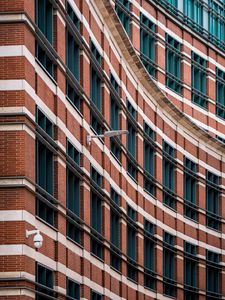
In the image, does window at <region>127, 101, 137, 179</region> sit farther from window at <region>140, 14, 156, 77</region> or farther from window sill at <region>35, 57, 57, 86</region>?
window sill at <region>35, 57, 57, 86</region>

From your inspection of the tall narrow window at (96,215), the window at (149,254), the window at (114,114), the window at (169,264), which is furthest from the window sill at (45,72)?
the window at (169,264)

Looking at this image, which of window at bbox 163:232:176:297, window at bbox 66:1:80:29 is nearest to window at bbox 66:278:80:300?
window at bbox 66:1:80:29

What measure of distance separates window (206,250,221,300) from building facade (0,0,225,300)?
172 millimetres

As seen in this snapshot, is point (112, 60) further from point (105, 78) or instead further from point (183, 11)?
point (183, 11)

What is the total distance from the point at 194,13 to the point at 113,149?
77.2ft

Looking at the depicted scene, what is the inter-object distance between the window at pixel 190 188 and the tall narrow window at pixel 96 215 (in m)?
22.5

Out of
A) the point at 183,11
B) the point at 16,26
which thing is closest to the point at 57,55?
the point at 16,26

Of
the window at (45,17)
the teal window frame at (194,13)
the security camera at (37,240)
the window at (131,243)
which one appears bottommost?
the security camera at (37,240)

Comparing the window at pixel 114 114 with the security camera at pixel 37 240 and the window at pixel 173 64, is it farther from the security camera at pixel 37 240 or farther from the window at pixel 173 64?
the security camera at pixel 37 240

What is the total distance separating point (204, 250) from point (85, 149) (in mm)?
30938

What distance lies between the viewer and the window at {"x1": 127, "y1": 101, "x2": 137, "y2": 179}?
77875mm

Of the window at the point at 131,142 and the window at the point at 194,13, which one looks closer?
the window at the point at 131,142

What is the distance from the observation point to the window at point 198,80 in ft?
310

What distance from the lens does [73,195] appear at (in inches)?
2452
